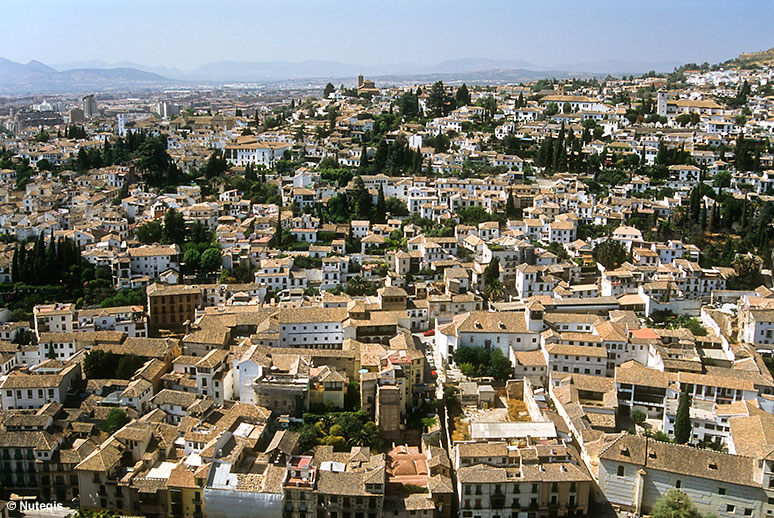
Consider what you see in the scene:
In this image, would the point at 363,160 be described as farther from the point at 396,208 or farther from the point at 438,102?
the point at 438,102

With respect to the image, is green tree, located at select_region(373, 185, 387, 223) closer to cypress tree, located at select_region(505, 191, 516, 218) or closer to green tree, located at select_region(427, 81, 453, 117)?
cypress tree, located at select_region(505, 191, 516, 218)

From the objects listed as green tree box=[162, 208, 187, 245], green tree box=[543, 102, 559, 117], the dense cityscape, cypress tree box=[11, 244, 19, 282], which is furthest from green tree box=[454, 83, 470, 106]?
cypress tree box=[11, 244, 19, 282]

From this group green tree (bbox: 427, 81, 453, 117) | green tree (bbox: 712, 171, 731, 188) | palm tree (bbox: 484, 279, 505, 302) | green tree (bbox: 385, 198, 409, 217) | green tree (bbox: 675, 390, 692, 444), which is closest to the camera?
green tree (bbox: 675, 390, 692, 444)

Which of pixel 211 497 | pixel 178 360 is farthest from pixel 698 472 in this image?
pixel 178 360

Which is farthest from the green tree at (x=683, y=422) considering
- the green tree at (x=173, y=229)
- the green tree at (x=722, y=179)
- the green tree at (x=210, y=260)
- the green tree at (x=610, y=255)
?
the green tree at (x=173, y=229)

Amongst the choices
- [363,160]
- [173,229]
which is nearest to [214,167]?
[363,160]

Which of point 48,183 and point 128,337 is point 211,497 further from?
point 48,183

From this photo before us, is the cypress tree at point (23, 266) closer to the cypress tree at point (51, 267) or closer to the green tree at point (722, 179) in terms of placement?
the cypress tree at point (51, 267)
